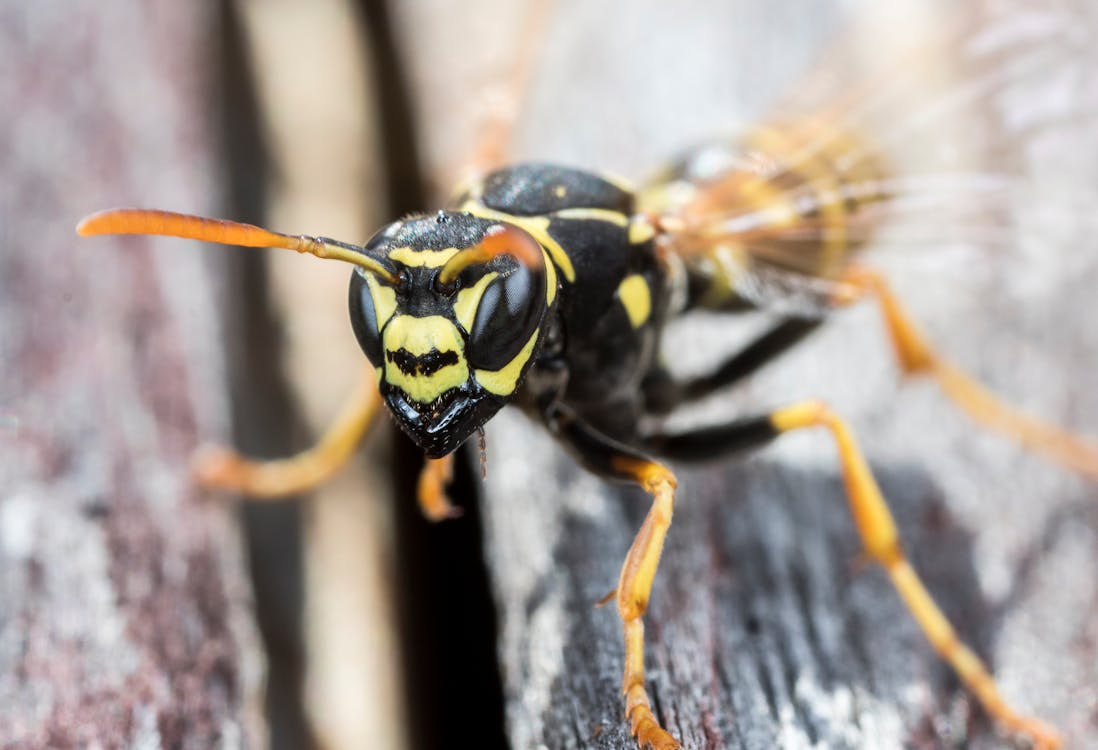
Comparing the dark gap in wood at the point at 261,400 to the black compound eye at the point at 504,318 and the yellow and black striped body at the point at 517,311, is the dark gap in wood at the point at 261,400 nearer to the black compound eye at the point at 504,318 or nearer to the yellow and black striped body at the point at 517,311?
the yellow and black striped body at the point at 517,311

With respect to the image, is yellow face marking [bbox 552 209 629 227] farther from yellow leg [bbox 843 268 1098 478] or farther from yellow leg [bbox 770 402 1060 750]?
yellow leg [bbox 843 268 1098 478]

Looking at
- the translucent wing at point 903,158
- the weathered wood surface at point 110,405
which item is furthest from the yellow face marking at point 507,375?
the translucent wing at point 903,158

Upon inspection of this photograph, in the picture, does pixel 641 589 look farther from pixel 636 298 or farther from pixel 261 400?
pixel 261 400

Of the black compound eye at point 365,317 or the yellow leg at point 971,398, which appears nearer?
the black compound eye at point 365,317

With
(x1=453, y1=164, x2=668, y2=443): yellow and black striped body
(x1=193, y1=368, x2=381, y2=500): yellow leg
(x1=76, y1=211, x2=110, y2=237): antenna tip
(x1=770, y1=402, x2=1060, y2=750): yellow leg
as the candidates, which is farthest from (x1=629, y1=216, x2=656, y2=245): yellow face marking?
(x1=76, y1=211, x2=110, y2=237): antenna tip

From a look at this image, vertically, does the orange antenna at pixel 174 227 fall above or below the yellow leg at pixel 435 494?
above

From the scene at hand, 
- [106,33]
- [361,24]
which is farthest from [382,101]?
[106,33]

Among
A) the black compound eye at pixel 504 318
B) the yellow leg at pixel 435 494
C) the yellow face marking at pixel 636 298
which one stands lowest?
the yellow leg at pixel 435 494
